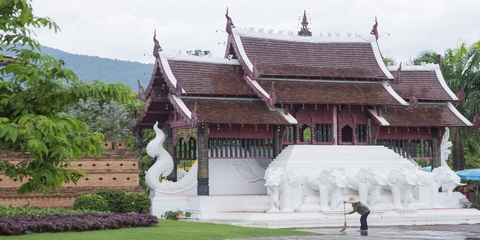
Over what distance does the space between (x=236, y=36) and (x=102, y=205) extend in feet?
27.8

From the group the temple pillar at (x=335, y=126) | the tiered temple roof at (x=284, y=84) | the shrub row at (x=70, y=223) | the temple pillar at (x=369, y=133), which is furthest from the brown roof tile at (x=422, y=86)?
the shrub row at (x=70, y=223)

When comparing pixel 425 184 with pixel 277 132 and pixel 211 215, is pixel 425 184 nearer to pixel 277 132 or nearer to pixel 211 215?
pixel 277 132

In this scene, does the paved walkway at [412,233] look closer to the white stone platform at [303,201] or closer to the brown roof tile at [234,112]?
the white stone platform at [303,201]

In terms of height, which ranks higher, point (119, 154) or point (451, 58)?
point (451, 58)

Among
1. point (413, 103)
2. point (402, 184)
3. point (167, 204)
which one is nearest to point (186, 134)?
point (167, 204)

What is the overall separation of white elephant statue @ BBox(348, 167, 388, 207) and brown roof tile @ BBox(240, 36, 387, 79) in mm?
4495

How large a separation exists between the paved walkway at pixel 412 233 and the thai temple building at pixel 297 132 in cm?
147

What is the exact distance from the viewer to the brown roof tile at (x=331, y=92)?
2875cm

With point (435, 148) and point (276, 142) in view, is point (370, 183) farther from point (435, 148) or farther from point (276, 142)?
point (435, 148)

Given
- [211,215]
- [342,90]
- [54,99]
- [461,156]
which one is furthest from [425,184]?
[54,99]

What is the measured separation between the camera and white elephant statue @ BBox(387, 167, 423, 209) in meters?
27.0

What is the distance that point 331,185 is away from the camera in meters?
26.4

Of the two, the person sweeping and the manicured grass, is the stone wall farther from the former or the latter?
the person sweeping

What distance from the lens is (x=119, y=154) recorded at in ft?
90.6
